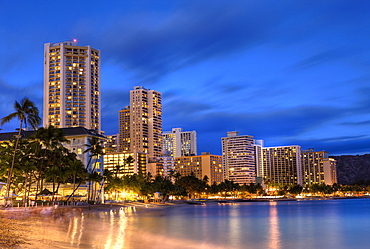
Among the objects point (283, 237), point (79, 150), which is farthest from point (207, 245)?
point (79, 150)

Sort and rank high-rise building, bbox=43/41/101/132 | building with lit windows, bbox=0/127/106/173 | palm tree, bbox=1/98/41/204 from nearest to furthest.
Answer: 1. palm tree, bbox=1/98/41/204
2. building with lit windows, bbox=0/127/106/173
3. high-rise building, bbox=43/41/101/132

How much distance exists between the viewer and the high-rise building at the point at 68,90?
19175cm

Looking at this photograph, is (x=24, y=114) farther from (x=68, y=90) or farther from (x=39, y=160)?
(x=68, y=90)

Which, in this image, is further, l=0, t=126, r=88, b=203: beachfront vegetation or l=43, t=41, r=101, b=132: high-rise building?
l=43, t=41, r=101, b=132: high-rise building

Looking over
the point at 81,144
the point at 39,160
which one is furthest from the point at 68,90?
the point at 39,160

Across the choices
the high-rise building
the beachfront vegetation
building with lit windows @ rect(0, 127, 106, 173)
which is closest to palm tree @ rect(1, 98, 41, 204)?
the beachfront vegetation

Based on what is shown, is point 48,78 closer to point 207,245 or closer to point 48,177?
point 48,177

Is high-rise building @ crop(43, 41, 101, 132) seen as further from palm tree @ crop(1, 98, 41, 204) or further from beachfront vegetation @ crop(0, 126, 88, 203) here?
palm tree @ crop(1, 98, 41, 204)

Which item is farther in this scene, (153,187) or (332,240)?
(153,187)

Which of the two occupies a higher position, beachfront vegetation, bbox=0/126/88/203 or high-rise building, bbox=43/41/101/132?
high-rise building, bbox=43/41/101/132

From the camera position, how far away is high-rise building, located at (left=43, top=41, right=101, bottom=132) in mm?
191750

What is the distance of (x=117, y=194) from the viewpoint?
146 metres

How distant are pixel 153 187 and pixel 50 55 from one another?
88962 millimetres

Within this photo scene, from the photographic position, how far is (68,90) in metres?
194
